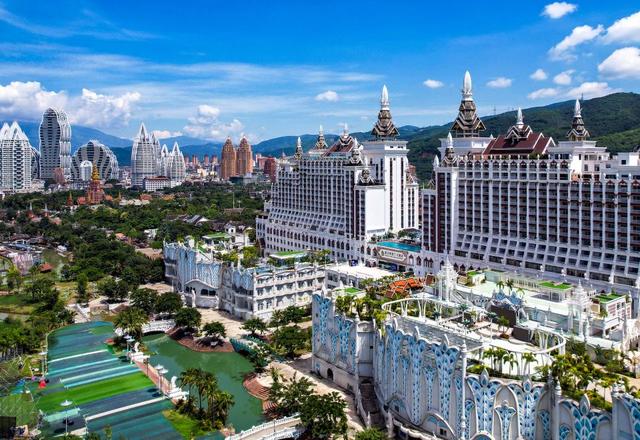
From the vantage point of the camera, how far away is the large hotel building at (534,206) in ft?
182

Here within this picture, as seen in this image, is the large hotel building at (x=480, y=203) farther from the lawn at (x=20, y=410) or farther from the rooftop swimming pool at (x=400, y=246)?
the lawn at (x=20, y=410)

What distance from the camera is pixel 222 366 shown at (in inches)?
2126

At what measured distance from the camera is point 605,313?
44.8 meters

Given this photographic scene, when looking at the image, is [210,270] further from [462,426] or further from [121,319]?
[462,426]

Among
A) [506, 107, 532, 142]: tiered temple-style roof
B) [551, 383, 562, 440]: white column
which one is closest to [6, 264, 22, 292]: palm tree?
[506, 107, 532, 142]: tiered temple-style roof

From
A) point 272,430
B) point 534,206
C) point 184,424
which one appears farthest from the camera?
point 534,206

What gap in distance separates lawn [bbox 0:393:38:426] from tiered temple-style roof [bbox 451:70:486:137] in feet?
185

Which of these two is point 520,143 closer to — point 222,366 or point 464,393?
point 222,366

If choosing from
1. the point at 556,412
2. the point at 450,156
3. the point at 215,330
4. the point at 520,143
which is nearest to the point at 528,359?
the point at 556,412

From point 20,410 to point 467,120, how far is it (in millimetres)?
58412

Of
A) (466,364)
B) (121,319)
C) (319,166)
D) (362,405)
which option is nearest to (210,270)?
(121,319)

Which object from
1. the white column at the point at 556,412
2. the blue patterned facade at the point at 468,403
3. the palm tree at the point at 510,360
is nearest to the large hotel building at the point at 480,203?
the palm tree at the point at 510,360

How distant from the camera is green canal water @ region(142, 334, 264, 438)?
43.6 m

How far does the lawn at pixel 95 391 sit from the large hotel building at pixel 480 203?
38.2 metres
